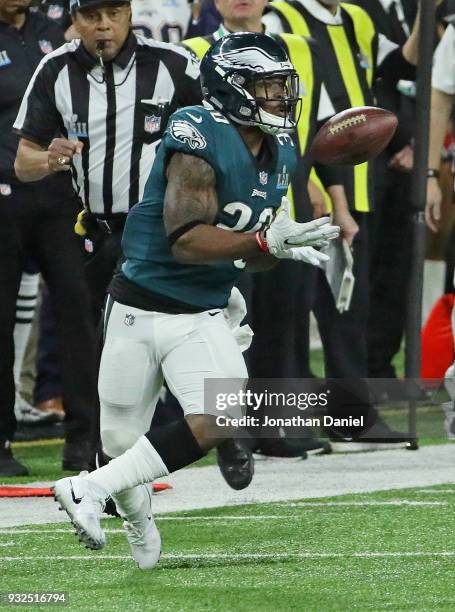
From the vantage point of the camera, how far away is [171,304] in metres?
5.43

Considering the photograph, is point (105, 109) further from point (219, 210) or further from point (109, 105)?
Answer: point (219, 210)

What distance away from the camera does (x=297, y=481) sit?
7.14 meters

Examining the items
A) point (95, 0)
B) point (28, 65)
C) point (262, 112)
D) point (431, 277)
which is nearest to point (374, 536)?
point (262, 112)

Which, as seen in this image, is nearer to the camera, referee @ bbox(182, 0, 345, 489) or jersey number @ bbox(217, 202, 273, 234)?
jersey number @ bbox(217, 202, 273, 234)

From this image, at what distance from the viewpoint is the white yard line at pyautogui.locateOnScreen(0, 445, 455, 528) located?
6609mm

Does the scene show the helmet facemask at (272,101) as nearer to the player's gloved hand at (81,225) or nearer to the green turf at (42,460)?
the player's gloved hand at (81,225)

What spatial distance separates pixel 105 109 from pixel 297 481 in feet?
5.22

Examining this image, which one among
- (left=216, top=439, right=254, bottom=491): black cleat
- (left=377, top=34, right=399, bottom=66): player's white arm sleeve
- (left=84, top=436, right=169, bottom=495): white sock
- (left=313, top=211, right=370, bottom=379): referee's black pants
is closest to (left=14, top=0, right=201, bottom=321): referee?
(left=216, top=439, right=254, bottom=491): black cleat

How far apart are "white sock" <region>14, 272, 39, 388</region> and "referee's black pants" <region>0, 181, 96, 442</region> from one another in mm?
841

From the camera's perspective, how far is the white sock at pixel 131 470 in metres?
5.14

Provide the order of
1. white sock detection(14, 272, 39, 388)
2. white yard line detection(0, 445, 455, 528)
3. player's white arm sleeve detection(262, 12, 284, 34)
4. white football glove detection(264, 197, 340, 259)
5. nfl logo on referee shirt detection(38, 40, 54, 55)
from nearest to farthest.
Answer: white football glove detection(264, 197, 340, 259), white yard line detection(0, 445, 455, 528), nfl logo on referee shirt detection(38, 40, 54, 55), player's white arm sleeve detection(262, 12, 284, 34), white sock detection(14, 272, 39, 388)

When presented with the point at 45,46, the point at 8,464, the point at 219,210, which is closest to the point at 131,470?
the point at 219,210

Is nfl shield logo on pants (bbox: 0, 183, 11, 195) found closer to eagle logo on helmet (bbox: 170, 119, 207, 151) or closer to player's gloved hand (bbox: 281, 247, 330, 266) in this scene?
eagle logo on helmet (bbox: 170, 119, 207, 151)

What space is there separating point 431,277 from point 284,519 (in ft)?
14.1
